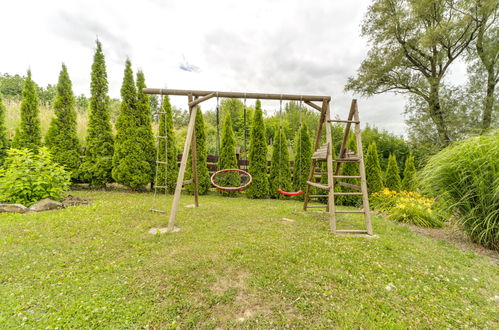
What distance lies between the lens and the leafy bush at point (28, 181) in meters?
4.74

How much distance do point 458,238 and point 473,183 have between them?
1302mm

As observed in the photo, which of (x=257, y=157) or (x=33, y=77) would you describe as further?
(x=257, y=157)

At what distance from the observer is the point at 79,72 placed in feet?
24.2

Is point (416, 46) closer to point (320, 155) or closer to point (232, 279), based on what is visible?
point (320, 155)

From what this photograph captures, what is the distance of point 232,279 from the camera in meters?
2.29

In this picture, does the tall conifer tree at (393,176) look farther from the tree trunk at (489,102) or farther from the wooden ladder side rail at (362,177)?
the wooden ladder side rail at (362,177)

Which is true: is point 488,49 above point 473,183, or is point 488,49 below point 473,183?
above

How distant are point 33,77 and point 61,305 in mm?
9018

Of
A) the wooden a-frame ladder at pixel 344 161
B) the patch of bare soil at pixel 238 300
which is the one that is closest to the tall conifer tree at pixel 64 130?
the patch of bare soil at pixel 238 300

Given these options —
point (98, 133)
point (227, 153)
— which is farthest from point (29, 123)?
point (227, 153)

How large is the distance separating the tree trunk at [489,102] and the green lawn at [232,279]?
377 inches

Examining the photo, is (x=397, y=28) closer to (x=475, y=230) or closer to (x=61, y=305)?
(x=475, y=230)

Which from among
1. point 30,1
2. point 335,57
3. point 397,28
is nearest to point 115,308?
point 30,1

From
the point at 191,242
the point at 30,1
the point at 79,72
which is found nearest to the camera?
the point at 191,242
